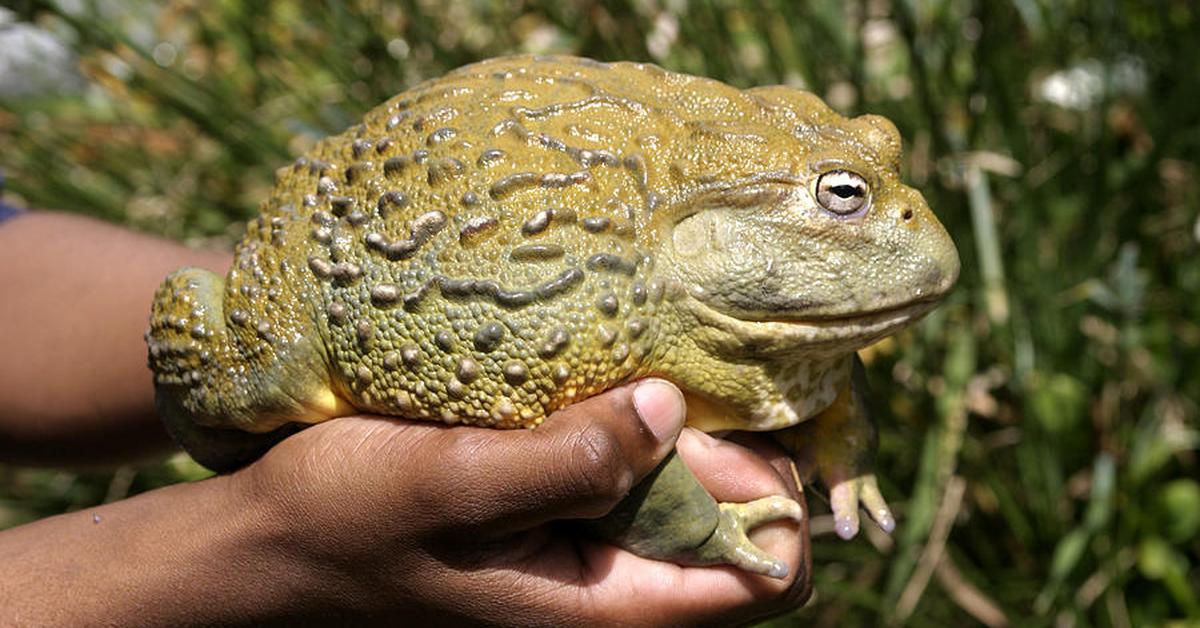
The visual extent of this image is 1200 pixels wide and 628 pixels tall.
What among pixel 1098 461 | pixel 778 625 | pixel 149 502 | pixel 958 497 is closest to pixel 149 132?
pixel 149 502

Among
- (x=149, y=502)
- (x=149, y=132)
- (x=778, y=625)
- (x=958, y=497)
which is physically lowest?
(x=778, y=625)

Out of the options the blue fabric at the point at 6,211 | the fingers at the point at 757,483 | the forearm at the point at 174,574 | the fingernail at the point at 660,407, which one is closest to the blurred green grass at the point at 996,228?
the blue fabric at the point at 6,211

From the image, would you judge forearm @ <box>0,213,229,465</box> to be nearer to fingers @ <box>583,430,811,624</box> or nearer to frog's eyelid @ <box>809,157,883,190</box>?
fingers @ <box>583,430,811,624</box>

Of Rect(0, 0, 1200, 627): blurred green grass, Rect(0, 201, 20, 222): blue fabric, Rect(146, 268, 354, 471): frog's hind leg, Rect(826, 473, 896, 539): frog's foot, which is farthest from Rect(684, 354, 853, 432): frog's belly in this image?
Rect(0, 201, 20, 222): blue fabric

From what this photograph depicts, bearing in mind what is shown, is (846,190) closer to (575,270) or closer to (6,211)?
(575,270)

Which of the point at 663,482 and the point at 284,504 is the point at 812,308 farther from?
the point at 284,504

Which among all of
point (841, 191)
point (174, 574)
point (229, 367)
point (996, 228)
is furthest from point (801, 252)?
point (996, 228)

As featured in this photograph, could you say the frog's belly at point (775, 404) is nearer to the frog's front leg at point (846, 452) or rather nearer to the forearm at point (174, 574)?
the frog's front leg at point (846, 452)
